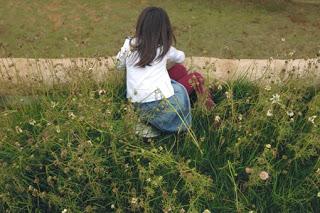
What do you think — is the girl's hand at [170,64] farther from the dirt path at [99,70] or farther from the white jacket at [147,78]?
the dirt path at [99,70]

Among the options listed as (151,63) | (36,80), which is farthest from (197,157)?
(36,80)

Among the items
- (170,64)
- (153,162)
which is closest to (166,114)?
(153,162)

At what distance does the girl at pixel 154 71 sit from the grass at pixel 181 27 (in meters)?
1.35

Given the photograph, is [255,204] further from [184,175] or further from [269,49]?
[269,49]

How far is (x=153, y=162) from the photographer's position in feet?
8.02

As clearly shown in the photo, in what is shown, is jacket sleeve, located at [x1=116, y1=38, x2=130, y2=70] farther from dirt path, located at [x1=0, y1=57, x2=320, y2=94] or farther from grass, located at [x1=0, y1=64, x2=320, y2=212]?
grass, located at [x1=0, y1=64, x2=320, y2=212]

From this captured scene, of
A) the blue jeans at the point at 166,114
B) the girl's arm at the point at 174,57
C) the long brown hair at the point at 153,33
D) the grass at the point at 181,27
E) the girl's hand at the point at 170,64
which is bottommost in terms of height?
the grass at the point at 181,27

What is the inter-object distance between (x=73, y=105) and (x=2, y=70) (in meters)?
0.81

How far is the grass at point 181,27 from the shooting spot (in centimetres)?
455

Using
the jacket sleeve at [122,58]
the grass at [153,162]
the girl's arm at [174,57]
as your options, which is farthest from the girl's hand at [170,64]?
the grass at [153,162]

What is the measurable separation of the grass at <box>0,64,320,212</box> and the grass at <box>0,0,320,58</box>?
1691mm

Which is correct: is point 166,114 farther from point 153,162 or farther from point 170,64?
point 170,64

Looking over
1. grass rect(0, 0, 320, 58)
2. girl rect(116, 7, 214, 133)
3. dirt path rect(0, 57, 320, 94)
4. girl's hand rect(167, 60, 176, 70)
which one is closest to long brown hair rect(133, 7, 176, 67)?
girl rect(116, 7, 214, 133)

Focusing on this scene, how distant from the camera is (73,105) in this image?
2.83 metres
